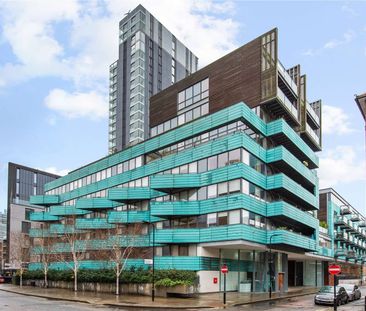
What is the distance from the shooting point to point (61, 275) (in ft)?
195

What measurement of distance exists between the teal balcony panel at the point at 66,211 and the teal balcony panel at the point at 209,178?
21.9m

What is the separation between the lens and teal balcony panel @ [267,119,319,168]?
1871 inches

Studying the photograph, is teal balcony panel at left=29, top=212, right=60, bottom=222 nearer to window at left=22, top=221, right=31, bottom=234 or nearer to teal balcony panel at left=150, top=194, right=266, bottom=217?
window at left=22, top=221, right=31, bottom=234

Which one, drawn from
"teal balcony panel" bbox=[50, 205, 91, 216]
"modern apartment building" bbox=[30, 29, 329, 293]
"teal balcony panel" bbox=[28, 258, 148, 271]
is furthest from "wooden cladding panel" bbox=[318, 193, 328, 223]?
"teal balcony panel" bbox=[28, 258, 148, 271]

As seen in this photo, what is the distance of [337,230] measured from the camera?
90438 mm

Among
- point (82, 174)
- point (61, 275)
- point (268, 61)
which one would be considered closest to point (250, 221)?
point (268, 61)

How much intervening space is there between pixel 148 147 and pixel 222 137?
12769 mm

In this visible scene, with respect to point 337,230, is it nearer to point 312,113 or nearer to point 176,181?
point 312,113

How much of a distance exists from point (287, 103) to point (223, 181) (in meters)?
13.1

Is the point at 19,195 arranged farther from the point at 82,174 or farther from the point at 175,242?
the point at 175,242

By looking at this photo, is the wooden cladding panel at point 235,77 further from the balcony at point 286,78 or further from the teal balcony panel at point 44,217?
the teal balcony panel at point 44,217

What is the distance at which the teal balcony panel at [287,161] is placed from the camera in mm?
47031

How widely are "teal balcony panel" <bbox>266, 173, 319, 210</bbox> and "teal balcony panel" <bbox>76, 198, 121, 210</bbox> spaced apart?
21237 millimetres

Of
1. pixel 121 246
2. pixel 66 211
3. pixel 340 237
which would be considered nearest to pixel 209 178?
pixel 121 246
